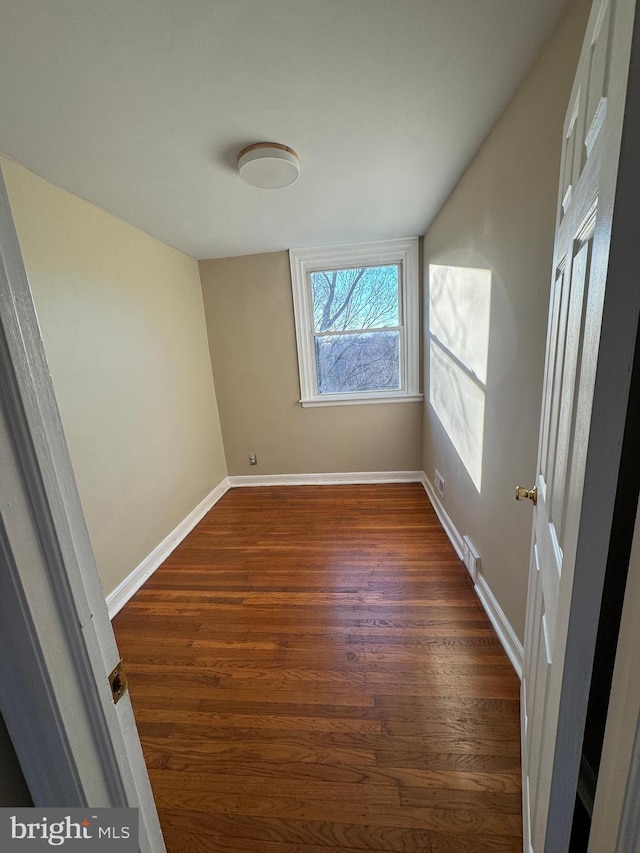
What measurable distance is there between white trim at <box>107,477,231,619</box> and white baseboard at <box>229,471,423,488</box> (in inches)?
16.5

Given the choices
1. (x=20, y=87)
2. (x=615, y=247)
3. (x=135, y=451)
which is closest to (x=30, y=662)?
(x=615, y=247)

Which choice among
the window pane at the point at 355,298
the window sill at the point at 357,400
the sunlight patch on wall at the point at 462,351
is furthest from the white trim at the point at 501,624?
the window pane at the point at 355,298

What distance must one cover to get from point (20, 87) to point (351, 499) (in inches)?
119

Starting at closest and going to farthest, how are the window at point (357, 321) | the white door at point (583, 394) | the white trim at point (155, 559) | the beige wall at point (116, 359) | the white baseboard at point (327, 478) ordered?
the white door at point (583, 394) → the beige wall at point (116, 359) → the white trim at point (155, 559) → the window at point (357, 321) → the white baseboard at point (327, 478)

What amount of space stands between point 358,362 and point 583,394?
282 cm

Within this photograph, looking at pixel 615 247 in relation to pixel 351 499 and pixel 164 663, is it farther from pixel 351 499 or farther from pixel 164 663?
pixel 351 499

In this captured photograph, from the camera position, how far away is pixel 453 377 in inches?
86.0

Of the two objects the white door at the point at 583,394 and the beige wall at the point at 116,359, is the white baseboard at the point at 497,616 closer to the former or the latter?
the white door at the point at 583,394

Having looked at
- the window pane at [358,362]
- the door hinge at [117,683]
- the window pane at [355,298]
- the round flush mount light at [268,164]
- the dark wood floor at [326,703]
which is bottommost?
the dark wood floor at [326,703]

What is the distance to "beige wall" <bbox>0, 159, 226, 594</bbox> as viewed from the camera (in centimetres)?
162

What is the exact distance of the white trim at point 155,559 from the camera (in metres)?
1.93

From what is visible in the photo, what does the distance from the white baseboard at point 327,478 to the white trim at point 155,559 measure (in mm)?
420

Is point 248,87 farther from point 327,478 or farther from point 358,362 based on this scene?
point 327,478
